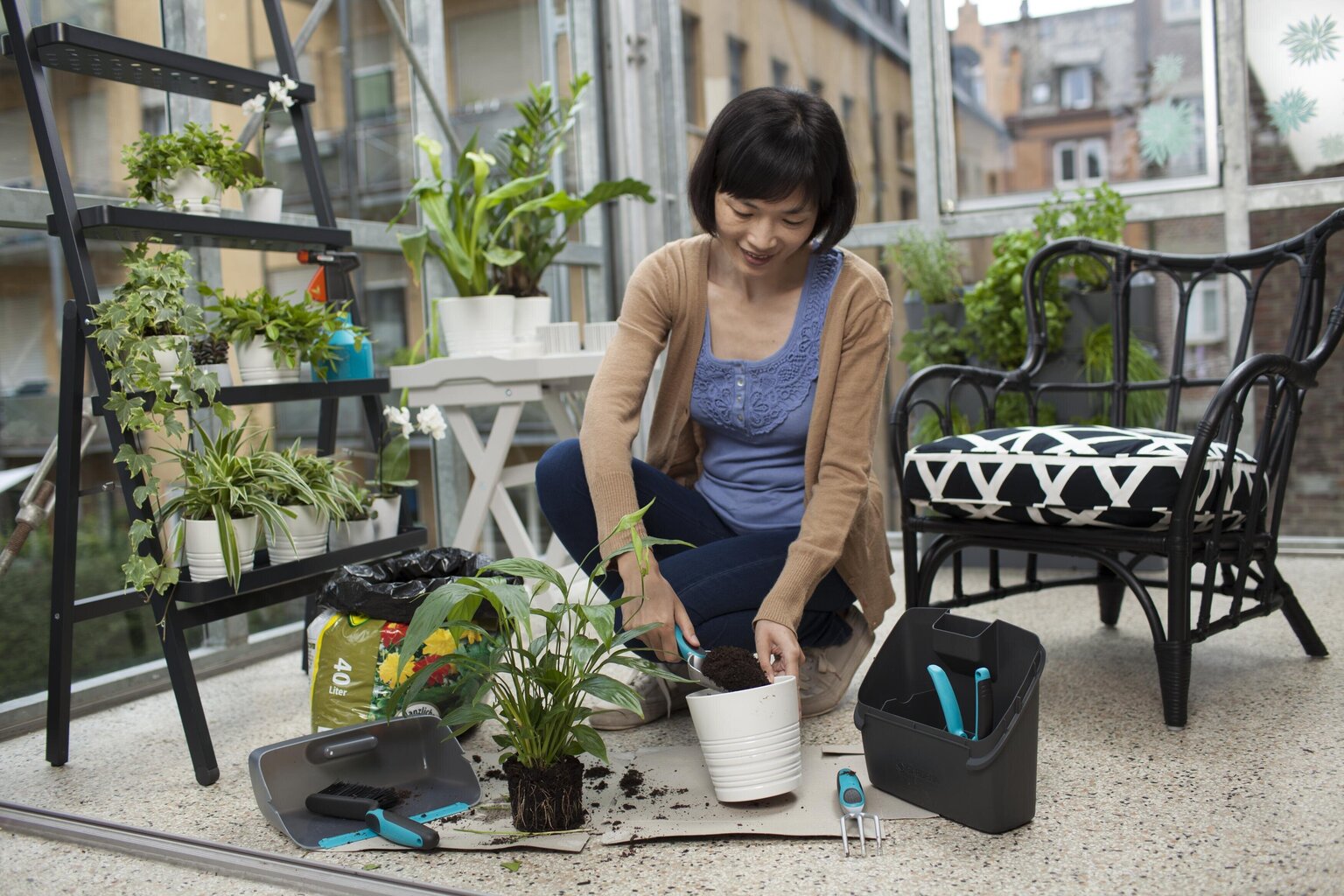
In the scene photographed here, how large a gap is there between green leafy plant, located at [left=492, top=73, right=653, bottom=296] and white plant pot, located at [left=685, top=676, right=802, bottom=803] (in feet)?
4.68

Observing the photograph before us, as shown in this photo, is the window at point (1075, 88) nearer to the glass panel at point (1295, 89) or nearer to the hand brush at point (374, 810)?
the glass panel at point (1295, 89)

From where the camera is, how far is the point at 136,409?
1616 millimetres

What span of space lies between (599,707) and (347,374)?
764 millimetres

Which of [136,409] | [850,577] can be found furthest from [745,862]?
[136,409]

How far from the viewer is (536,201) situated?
8.32ft

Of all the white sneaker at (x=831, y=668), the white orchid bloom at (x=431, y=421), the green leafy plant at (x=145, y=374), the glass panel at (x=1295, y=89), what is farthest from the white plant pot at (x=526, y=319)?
the glass panel at (x=1295, y=89)

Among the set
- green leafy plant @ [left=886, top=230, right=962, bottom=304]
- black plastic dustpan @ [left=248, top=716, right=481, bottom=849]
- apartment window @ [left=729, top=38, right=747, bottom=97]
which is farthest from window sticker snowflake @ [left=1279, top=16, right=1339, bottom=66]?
black plastic dustpan @ [left=248, top=716, right=481, bottom=849]

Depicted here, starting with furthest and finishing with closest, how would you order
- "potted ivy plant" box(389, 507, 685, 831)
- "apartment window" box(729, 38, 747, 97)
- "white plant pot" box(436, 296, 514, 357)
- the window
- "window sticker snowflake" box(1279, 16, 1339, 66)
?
"apartment window" box(729, 38, 747, 97), the window, "window sticker snowflake" box(1279, 16, 1339, 66), "white plant pot" box(436, 296, 514, 357), "potted ivy plant" box(389, 507, 685, 831)

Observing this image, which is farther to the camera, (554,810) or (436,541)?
(436,541)

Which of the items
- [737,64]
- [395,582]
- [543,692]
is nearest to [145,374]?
[395,582]

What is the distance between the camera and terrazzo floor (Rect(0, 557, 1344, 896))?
1.25 meters

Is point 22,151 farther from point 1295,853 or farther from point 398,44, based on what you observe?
point 1295,853

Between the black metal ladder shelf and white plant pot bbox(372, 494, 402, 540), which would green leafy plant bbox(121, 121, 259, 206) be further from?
white plant pot bbox(372, 494, 402, 540)

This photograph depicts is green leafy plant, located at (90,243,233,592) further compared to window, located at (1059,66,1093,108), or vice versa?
window, located at (1059,66,1093,108)
